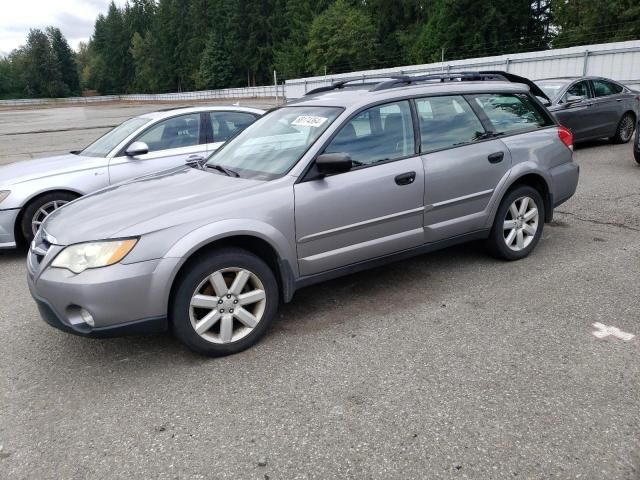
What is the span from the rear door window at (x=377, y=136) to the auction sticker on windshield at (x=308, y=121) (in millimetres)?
215

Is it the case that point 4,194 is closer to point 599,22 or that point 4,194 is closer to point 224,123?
point 224,123

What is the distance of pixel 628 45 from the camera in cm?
1677

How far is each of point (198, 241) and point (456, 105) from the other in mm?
2655

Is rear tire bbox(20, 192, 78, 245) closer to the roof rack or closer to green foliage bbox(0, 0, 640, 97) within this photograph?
the roof rack

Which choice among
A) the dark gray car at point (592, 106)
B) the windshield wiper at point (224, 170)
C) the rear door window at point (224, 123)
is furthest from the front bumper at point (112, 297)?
the dark gray car at point (592, 106)

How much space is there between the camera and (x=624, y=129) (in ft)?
39.8

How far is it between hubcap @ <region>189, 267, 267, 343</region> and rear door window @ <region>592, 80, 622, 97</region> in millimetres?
10653

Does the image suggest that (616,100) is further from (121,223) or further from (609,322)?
(121,223)

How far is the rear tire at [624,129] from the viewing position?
12.0 metres

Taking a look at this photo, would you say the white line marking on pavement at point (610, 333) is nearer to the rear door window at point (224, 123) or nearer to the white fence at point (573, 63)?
the rear door window at point (224, 123)

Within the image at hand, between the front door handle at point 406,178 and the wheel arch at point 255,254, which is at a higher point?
the front door handle at point 406,178

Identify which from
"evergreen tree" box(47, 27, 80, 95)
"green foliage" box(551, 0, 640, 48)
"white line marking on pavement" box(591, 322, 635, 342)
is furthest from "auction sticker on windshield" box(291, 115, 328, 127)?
"evergreen tree" box(47, 27, 80, 95)

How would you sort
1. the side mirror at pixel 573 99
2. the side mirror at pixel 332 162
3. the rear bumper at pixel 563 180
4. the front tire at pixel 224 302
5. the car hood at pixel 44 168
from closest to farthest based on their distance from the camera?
1. the front tire at pixel 224 302
2. the side mirror at pixel 332 162
3. the rear bumper at pixel 563 180
4. the car hood at pixel 44 168
5. the side mirror at pixel 573 99

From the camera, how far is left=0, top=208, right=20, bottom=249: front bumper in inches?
226
